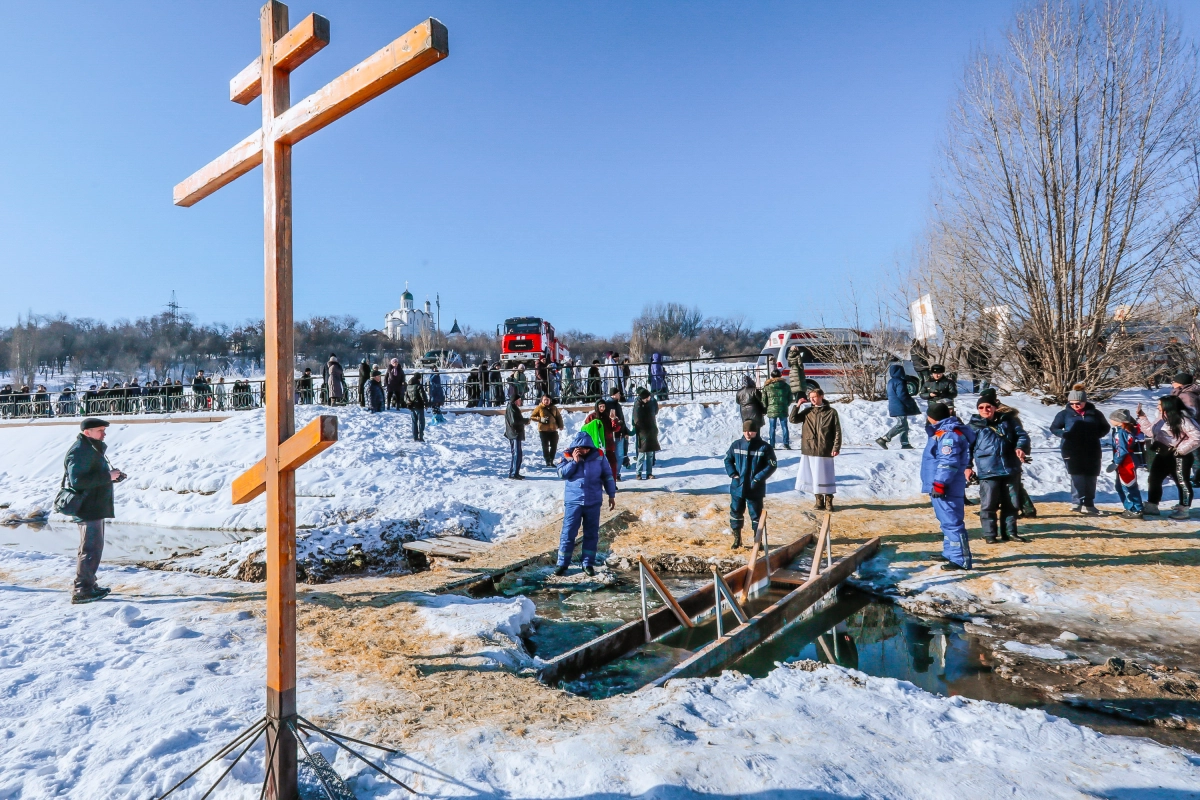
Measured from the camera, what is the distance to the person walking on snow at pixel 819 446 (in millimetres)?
9281

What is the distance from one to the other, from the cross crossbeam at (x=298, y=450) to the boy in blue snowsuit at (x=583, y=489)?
449 centimetres

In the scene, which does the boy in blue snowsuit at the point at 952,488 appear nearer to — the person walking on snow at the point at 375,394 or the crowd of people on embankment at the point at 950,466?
the crowd of people on embankment at the point at 950,466

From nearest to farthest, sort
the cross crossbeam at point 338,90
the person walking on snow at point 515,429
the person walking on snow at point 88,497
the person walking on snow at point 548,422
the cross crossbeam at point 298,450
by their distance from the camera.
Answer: the cross crossbeam at point 338,90
the cross crossbeam at point 298,450
the person walking on snow at point 88,497
the person walking on snow at point 548,422
the person walking on snow at point 515,429

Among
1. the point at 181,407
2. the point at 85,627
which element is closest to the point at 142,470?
the point at 181,407

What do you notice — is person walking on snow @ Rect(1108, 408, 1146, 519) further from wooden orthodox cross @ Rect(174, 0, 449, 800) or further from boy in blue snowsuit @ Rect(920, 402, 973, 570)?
wooden orthodox cross @ Rect(174, 0, 449, 800)

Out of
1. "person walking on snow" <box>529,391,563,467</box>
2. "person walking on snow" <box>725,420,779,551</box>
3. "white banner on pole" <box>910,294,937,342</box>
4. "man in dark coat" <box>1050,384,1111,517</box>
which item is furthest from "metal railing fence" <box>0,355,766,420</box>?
"man in dark coat" <box>1050,384,1111,517</box>

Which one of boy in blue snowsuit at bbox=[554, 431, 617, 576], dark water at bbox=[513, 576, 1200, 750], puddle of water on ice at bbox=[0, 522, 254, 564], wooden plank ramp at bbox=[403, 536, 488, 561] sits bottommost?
puddle of water on ice at bbox=[0, 522, 254, 564]

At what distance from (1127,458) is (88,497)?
→ 12294 mm

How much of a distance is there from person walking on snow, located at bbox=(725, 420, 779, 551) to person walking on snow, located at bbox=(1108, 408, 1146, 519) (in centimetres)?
464

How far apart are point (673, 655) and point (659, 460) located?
9.01 meters

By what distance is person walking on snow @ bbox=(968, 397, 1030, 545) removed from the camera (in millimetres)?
7656

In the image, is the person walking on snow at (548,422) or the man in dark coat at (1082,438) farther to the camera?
the person walking on snow at (548,422)

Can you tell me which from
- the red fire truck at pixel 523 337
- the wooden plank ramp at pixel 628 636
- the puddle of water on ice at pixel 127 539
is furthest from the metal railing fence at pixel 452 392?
the wooden plank ramp at pixel 628 636

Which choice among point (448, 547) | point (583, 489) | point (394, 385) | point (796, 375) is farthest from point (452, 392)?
point (583, 489)
